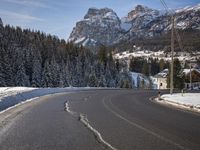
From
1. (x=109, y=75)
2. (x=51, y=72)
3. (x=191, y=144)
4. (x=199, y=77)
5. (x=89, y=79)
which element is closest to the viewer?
(x=191, y=144)

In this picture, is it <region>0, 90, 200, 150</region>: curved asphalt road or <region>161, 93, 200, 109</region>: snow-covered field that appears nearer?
<region>0, 90, 200, 150</region>: curved asphalt road

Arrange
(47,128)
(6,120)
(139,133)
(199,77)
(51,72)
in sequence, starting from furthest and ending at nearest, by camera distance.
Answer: (199,77) < (51,72) < (6,120) < (47,128) < (139,133)

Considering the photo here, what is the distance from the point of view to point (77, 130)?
13219mm

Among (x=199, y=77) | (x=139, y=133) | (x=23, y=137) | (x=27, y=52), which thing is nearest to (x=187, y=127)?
(x=139, y=133)

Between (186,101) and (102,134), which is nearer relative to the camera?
(102,134)

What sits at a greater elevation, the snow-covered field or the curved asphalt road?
the snow-covered field

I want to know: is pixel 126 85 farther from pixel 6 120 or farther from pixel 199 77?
pixel 6 120

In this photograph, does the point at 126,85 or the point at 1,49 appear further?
the point at 126,85

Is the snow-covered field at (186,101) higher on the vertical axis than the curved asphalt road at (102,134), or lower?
higher

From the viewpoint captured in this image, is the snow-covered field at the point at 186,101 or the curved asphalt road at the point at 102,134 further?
the snow-covered field at the point at 186,101

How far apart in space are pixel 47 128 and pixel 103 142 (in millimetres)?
3415

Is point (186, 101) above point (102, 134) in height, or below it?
above

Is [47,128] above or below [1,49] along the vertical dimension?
below

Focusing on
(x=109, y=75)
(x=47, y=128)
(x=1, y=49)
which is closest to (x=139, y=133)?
(x=47, y=128)
